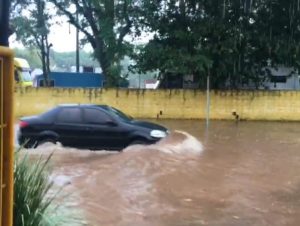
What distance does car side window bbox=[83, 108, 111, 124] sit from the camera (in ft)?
47.1

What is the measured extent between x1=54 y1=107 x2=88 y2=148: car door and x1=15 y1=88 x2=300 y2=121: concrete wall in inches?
558

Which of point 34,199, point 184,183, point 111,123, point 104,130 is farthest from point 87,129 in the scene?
point 34,199

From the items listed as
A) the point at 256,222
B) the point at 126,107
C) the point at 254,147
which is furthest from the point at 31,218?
the point at 126,107

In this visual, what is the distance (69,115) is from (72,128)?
39cm

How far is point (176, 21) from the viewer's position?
30.8 meters

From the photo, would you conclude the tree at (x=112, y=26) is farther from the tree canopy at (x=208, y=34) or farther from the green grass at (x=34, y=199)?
the green grass at (x=34, y=199)

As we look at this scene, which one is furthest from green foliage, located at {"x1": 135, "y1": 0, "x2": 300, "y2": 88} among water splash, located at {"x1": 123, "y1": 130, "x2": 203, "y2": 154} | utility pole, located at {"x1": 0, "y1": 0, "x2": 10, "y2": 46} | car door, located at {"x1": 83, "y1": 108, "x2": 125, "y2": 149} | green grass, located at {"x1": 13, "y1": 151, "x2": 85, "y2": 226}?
utility pole, located at {"x1": 0, "y1": 0, "x2": 10, "y2": 46}

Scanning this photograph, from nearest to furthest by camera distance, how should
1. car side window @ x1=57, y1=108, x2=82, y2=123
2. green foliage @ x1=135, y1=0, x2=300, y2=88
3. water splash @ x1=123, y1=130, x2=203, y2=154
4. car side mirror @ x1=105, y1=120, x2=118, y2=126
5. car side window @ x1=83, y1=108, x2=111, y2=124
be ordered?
1. water splash @ x1=123, y1=130, x2=203, y2=154
2. car side mirror @ x1=105, y1=120, x2=118, y2=126
3. car side window @ x1=83, y1=108, x2=111, y2=124
4. car side window @ x1=57, y1=108, x2=82, y2=123
5. green foliage @ x1=135, y1=0, x2=300, y2=88

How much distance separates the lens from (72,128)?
14562 millimetres

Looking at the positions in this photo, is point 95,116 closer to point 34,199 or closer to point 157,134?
point 157,134

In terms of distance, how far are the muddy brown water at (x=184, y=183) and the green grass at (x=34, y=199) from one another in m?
1.51

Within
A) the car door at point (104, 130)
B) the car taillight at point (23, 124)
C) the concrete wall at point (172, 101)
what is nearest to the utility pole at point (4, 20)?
the car door at point (104, 130)

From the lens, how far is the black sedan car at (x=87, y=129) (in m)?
14.1

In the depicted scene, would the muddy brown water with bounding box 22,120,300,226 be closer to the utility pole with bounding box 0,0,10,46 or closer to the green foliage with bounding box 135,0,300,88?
the utility pole with bounding box 0,0,10,46
